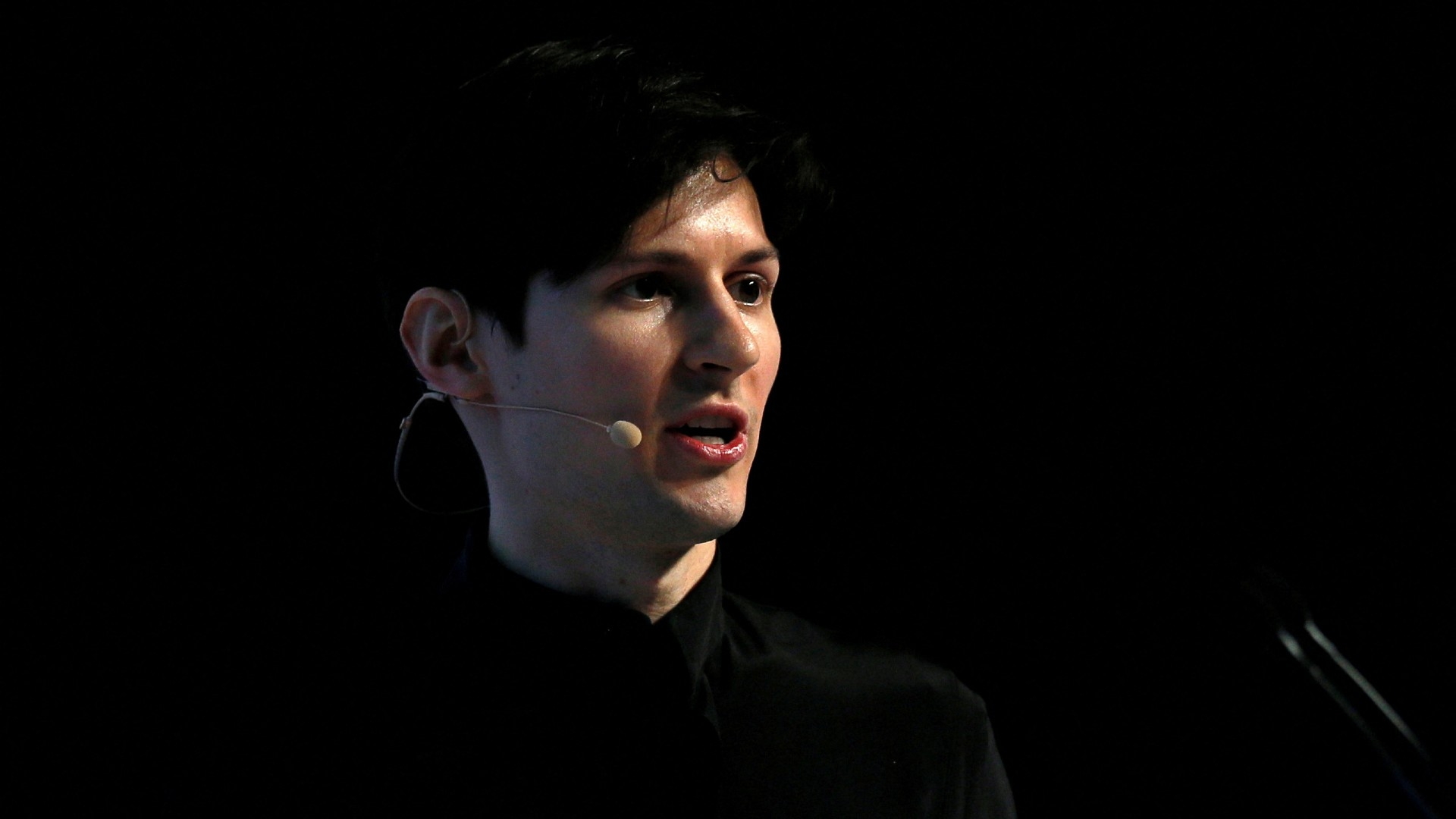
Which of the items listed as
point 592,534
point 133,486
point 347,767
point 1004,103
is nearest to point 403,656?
point 347,767

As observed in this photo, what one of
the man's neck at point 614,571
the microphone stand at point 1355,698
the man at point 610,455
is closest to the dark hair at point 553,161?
the man at point 610,455

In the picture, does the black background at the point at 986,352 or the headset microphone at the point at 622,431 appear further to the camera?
the black background at the point at 986,352

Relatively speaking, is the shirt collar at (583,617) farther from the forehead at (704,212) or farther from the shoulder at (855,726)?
the forehead at (704,212)

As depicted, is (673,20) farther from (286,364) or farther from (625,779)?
(625,779)

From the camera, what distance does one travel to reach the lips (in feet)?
4.40

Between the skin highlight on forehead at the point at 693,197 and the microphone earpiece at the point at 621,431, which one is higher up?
the skin highlight on forehead at the point at 693,197

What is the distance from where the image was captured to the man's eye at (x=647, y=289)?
1364 mm

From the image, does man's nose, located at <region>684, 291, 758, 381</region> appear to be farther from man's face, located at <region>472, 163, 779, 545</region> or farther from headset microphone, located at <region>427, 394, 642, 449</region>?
headset microphone, located at <region>427, 394, 642, 449</region>

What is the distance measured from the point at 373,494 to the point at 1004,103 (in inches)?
51.5

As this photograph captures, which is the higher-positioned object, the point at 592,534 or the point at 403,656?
the point at 592,534

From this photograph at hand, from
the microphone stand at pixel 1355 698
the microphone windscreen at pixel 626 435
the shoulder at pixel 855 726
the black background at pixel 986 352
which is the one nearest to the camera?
the microphone stand at pixel 1355 698

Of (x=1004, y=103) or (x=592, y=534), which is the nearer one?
(x=592, y=534)

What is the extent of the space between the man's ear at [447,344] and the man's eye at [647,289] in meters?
0.23

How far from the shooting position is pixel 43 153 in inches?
71.0
